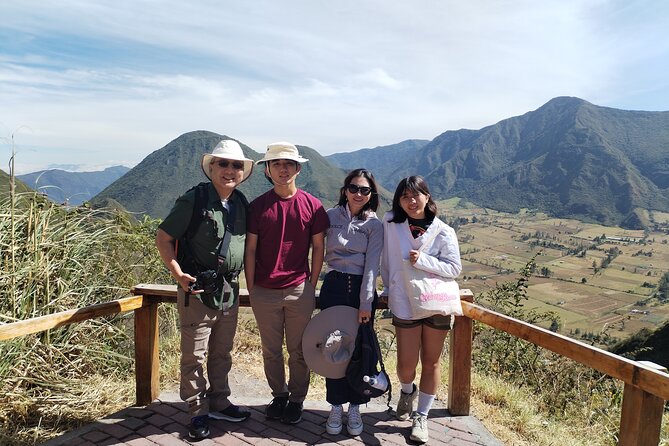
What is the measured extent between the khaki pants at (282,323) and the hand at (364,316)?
0.37 metres

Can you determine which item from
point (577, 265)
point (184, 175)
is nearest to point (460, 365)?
point (577, 265)

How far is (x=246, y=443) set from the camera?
302 cm

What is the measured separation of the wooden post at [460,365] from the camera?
3535 mm

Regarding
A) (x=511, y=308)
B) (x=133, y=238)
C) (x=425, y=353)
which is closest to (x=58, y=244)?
(x=133, y=238)

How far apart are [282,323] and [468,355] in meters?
1.56

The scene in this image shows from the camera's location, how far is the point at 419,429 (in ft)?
10.3

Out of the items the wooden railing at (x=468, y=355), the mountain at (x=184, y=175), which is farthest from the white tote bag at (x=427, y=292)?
the mountain at (x=184, y=175)

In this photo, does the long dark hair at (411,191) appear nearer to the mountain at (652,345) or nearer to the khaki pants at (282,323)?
the khaki pants at (282,323)

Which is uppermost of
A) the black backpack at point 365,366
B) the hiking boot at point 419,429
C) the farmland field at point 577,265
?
the black backpack at point 365,366

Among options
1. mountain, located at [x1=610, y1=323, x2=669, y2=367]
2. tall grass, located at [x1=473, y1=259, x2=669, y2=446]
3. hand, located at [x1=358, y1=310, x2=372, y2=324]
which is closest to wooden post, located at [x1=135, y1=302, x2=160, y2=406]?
hand, located at [x1=358, y1=310, x2=372, y2=324]

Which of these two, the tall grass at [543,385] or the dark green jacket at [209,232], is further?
the tall grass at [543,385]

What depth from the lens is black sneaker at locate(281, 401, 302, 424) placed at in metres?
3.28

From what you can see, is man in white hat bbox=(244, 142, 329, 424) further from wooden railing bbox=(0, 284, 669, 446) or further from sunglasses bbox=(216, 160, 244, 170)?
wooden railing bbox=(0, 284, 669, 446)

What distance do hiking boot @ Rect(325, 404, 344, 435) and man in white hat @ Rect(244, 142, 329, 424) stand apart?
283 millimetres
